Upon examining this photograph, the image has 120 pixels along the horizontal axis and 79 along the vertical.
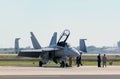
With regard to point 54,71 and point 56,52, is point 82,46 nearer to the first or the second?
point 56,52

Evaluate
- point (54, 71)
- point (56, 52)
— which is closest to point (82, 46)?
point (56, 52)

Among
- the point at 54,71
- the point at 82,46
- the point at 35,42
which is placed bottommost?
the point at 54,71

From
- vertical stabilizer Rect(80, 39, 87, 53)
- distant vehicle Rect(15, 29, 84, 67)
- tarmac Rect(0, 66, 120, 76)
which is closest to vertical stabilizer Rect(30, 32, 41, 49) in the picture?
distant vehicle Rect(15, 29, 84, 67)

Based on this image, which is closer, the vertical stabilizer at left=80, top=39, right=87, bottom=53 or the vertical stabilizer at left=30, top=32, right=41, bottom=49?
the vertical stabilizer at left=80, top=39, right=87, bottom=53

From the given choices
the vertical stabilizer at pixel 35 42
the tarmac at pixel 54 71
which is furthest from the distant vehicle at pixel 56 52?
the tarmac at pixel 54 71

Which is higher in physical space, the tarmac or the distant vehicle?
the distant vehicle

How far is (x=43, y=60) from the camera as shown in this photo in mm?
45125

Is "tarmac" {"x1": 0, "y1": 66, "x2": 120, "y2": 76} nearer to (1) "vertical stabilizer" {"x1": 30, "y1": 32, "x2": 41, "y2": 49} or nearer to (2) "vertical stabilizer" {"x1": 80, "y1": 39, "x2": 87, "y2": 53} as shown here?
(2) "vertical stabilizer" {"x1": 80, "y1": 39, "x2": 87, "y2": 53}

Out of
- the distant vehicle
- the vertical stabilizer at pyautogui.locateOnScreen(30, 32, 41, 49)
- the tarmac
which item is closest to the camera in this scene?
the tarmac

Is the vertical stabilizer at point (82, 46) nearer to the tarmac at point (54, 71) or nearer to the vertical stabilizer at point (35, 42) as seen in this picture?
the vertical stabilizer at point (35, 42)

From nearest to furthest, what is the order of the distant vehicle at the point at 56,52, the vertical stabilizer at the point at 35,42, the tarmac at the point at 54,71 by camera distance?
the tarmac at the point at 54,71, the distant vehicle at the point at 56,52, the vertical stabilizer at the point at 35,42

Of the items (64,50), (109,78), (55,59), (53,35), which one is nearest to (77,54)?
(64,50)

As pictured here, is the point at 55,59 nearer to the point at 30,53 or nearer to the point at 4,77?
the point at 30,53

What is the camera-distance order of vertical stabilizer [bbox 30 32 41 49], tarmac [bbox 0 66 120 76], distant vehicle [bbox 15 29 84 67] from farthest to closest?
vertical stabilizer [bbox 30 32 41 49] < distant vehicle [bbox 15 29 84 67] < tarmac [bbox 0 66 120 76]
